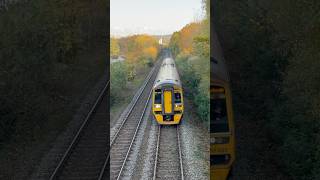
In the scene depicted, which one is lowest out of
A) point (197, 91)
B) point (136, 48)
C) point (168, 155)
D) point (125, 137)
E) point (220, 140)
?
point (168, 155)

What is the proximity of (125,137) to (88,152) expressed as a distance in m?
3.16

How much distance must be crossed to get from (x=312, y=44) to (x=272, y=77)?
4404 millimetres

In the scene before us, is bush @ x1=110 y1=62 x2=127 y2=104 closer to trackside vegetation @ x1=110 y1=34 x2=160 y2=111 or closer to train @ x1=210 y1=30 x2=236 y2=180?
trackside vegetation @ x1=110 y1=34 x2=160 y2=111

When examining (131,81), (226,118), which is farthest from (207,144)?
(131,81)

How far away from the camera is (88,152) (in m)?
14.2

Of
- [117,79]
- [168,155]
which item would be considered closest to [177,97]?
[168,155]

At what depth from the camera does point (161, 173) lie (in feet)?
43.0

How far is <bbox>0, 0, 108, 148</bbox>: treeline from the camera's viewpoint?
14547 millimetres

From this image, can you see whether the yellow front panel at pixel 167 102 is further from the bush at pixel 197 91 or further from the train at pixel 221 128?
the train at pixel 221 128

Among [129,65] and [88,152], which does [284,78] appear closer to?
[88,152]

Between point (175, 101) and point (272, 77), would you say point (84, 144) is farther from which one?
point (272, 77)

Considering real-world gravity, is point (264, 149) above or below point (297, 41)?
below

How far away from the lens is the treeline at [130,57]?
31.2 meters

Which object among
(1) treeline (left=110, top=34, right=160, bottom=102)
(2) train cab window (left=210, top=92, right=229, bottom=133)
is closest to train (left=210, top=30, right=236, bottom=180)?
(2) train cab window (left=210, top=92, right=229, bottom=133)
